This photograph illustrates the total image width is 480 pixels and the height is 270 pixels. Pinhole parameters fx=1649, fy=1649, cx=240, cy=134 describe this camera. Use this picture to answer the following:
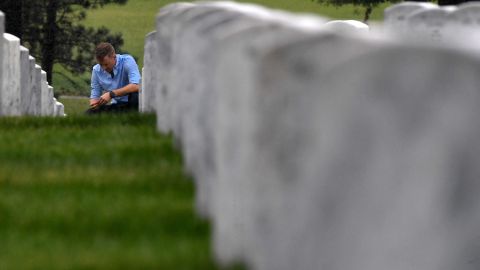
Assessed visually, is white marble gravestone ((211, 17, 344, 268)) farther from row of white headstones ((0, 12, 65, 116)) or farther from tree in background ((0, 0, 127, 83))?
tree in background ((0, 0, 127, 83))

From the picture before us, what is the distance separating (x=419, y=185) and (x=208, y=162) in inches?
103

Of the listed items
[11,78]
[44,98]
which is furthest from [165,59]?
[44,98]

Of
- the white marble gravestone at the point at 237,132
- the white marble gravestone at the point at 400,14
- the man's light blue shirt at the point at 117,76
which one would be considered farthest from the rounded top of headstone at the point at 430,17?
the white marble gravestone at the point at 237,132

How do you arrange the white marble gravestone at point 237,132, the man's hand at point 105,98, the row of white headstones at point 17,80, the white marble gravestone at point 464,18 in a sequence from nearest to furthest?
the white marble gravestone at point 237,132 < the white marble gravestone at point 464,18 < the row of white headstones at point 17,80 < the man's hand at point 105,98

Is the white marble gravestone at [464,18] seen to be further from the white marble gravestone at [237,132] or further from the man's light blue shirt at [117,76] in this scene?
the white marble gravestone at [237,132]

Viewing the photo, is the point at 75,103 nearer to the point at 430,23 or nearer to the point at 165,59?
the point at 430,23

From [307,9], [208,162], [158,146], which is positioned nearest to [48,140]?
[158,146]

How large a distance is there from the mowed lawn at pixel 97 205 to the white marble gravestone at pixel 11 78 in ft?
12.3

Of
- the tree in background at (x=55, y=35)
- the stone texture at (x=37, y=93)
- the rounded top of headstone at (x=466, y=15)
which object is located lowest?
the tree in background at (x=55, y=35)

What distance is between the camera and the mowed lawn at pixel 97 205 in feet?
21.8

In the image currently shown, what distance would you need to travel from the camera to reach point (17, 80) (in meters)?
16.9

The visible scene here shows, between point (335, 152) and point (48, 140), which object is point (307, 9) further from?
point (335, 152)

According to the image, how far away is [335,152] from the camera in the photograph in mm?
4820

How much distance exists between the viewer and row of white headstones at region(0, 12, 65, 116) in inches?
632
